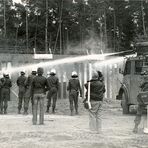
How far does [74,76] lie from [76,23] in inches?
1848

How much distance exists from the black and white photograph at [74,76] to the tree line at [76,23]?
0.12 metres

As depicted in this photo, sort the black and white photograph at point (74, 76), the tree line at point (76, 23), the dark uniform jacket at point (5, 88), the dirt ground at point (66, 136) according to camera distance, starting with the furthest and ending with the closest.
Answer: the tree line at point (76, 23) → the dark uniform jacket at point (5, 88) → the black and white photograph at point (74, 76) → the dirt ground at point (66, 136)

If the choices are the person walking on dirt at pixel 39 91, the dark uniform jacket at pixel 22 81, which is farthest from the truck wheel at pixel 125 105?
the person walking on dirt at pixel 39 91

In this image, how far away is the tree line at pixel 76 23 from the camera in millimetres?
64875

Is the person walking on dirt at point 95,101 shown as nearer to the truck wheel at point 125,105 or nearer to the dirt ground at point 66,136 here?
the dirt ground at point 66,136

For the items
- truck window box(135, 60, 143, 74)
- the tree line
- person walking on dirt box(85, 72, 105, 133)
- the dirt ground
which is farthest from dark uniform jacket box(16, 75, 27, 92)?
the tree line

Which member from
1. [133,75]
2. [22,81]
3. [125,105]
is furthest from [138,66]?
[22,81]

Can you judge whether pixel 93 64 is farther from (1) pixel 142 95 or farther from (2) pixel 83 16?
(2) pixel 83 16

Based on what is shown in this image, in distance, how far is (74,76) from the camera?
21.0 metres

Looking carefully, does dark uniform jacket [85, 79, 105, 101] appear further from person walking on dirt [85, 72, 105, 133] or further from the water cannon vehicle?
the water cannon vehicle

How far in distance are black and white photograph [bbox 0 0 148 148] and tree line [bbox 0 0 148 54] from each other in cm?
12

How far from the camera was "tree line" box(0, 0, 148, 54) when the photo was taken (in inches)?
2554

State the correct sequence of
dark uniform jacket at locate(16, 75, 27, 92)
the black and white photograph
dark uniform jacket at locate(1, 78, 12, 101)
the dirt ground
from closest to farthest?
the dirt ground
the black and white photograph
dark uniform jacket at locate(1, 78, 12, 101)
dark uniform jacket at locate(16, 75, 27, 92)

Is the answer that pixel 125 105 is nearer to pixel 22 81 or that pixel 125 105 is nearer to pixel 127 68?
pixel 127 68
